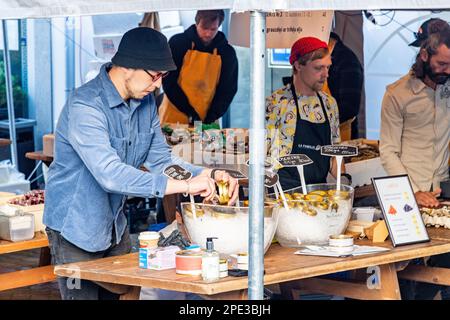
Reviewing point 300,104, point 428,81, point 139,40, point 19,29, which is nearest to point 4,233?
point 139,40

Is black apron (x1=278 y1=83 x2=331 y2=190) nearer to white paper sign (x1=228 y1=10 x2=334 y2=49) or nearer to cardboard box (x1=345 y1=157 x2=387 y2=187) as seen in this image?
white paper sign (x1=228 y1=10 x2=334 y2=49)

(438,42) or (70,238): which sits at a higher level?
(438,42)

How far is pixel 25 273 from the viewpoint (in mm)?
5121

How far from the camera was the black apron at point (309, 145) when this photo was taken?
5.56 meters

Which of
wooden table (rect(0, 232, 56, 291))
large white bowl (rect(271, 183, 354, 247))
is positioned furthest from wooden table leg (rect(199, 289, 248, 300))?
wooden table (rect(0, 232, 56, 291))

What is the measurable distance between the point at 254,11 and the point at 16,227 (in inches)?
87.1

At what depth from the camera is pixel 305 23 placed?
6.40 m

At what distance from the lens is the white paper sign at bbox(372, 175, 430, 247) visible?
4398mm

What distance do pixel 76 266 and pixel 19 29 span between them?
6.19m

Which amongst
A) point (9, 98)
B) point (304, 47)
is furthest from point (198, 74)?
point (304, 47)

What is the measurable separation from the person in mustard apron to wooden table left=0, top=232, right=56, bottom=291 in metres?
3.24

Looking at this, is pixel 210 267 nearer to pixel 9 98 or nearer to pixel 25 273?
pixel 25 273

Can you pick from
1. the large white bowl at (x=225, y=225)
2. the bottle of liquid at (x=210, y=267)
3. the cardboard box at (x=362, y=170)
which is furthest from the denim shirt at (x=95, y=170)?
the cardboard box at (x=362, y=170)
